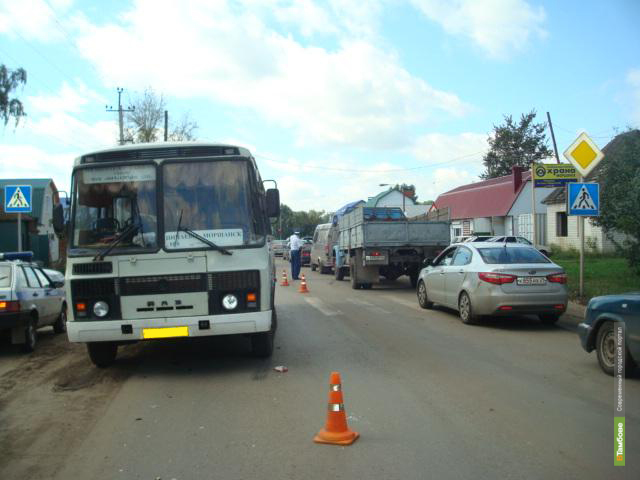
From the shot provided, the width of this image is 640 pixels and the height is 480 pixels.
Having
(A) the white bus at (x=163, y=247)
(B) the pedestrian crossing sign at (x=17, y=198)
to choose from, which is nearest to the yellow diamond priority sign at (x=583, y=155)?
(A) the white bus at (x=163, y=247)

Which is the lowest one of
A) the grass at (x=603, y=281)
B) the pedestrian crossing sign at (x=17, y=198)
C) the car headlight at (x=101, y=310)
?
the grass at (x=603, y=281)

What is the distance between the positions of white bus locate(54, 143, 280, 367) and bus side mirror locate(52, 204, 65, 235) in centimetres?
1

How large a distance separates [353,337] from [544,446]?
18.2ft

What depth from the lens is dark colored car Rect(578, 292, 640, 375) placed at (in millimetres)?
6668

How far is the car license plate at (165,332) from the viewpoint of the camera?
725 cm

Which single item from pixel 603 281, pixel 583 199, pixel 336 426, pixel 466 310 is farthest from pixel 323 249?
pixel 336 426

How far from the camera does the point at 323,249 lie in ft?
91.4

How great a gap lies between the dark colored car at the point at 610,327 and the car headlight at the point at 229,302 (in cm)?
436

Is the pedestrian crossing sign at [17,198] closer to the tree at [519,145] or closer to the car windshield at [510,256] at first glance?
the car windshield at [510,256]

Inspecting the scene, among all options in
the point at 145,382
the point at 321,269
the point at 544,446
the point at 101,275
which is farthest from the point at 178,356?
the point at 321,269

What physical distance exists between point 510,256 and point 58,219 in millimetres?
7808

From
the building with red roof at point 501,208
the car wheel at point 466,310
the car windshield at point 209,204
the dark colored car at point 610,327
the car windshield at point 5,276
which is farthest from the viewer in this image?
the building with red roof at point 501,208

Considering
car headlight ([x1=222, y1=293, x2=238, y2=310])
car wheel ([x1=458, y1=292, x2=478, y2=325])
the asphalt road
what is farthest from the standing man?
car headlight ([x1=222, y1=293, x2=238, y2=310])

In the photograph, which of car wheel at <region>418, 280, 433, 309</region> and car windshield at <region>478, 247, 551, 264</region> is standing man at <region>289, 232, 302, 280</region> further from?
car windshield at <region>478, 247, 551, 264</region>
